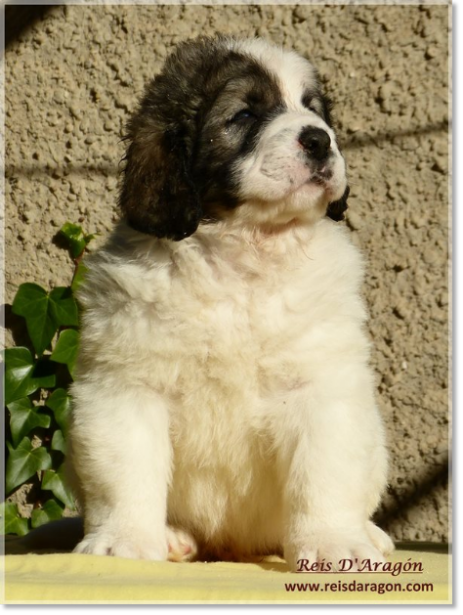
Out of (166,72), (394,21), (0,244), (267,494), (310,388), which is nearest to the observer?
(310,388)

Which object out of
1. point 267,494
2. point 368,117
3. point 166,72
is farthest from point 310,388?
point 368,117

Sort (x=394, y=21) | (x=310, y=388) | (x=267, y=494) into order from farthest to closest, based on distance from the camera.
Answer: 1. (x=394, y=21)
2. (x=267, y=494)
3. (x=310, y=388)

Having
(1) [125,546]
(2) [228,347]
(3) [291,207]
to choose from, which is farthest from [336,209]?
(1) [125,546]

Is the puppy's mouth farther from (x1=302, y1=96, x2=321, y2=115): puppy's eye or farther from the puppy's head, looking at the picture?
(x1=302, y1=96, x2=321, y2=115): puppy's eye

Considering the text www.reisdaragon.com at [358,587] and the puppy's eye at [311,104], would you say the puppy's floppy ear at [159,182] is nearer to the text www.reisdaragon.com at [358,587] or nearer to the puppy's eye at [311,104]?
the puppy's eye at [311,104]

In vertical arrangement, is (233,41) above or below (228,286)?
above

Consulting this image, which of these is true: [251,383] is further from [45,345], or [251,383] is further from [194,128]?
[45,345]

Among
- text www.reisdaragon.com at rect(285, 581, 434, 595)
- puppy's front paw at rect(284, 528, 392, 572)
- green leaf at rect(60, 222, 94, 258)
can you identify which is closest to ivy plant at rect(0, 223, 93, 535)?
green leaf at rect(60, 222, 94, 258)

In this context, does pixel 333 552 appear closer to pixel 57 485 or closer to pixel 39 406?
pixel 57 485
